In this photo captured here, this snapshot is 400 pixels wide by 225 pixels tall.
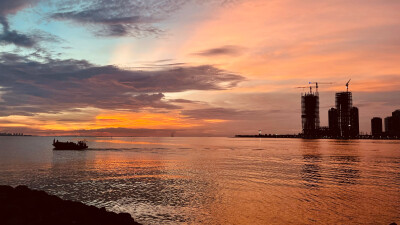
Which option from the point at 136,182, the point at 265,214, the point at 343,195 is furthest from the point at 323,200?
the point at 136,182

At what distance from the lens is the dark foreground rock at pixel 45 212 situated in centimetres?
1714

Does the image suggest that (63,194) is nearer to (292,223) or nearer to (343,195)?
(292,223)

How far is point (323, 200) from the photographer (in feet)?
104

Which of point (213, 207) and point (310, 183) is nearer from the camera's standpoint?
point (213, 207)

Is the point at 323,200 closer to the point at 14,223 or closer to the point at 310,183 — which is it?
the point at 310,183

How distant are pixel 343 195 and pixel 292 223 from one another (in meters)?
14.0

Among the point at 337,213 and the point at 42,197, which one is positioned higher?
the point at 42,197

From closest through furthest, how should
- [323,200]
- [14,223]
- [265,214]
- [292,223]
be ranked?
[14,223], [292,223], [265,214], [323,200]

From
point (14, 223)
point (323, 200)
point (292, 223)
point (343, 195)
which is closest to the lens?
point (14, 223)

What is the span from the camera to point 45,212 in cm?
1992

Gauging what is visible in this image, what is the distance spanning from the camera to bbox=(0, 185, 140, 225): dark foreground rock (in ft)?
56.2

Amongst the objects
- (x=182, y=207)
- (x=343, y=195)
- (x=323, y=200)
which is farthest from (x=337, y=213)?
(x=182, y=207)

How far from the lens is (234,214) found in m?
26.3

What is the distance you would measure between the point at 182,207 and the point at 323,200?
15.3 meters
